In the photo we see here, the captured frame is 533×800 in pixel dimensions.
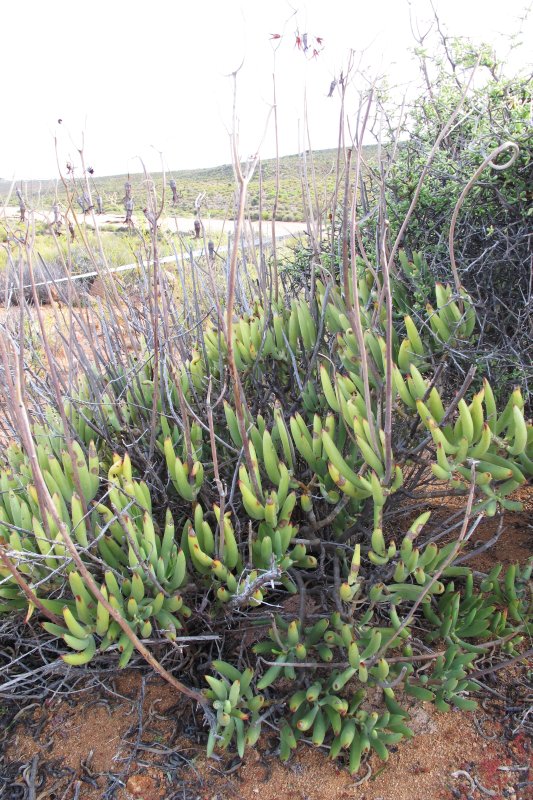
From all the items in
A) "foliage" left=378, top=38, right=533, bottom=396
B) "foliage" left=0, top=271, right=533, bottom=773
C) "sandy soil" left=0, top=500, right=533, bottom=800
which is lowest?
"sandy soil" left=0, top=500, right=533, bottom=800

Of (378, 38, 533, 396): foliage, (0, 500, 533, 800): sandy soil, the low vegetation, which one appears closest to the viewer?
the low vegetation

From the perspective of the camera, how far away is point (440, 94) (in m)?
2.33

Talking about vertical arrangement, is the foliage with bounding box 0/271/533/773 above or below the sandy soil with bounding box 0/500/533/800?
above

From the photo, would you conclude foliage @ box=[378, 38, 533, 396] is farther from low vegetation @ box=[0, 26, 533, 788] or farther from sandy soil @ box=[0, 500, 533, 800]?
sandy soil @ box=[0, 500, 533, 800]

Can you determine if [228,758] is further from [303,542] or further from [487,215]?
[487,215]

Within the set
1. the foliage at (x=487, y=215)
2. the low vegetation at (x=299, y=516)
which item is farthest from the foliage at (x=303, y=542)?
the foliage at (x=487, y=215)

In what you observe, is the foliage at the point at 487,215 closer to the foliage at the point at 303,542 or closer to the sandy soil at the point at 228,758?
the foliage at the point at 303,542

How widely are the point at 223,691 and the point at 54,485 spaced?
677mm

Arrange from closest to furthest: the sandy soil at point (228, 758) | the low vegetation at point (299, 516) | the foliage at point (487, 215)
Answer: the low vegetation at point (299, 516) → the sandy soil at point (228, 758) → the foliage at point (487, 215)

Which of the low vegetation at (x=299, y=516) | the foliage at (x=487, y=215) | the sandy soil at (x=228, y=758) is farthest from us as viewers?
the foliage at (x=487, y=215)

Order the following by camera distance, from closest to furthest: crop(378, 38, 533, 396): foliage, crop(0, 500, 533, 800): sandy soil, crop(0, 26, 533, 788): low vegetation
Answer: crop(0, 26, 533, 788): low vegetation < crop(0, 500, 533, 800): sandy soil < crop(378, 38, 533, 396): foliage

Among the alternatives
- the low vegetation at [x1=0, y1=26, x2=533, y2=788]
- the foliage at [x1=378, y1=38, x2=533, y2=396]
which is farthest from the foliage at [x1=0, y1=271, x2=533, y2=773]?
the foliage at [x1=378, y1=38, x2=533, y2=396]

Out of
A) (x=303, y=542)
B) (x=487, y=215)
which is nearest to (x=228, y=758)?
(x=303, y=542)

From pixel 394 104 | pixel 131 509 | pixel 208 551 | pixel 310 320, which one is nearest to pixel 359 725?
pixel 208 551
